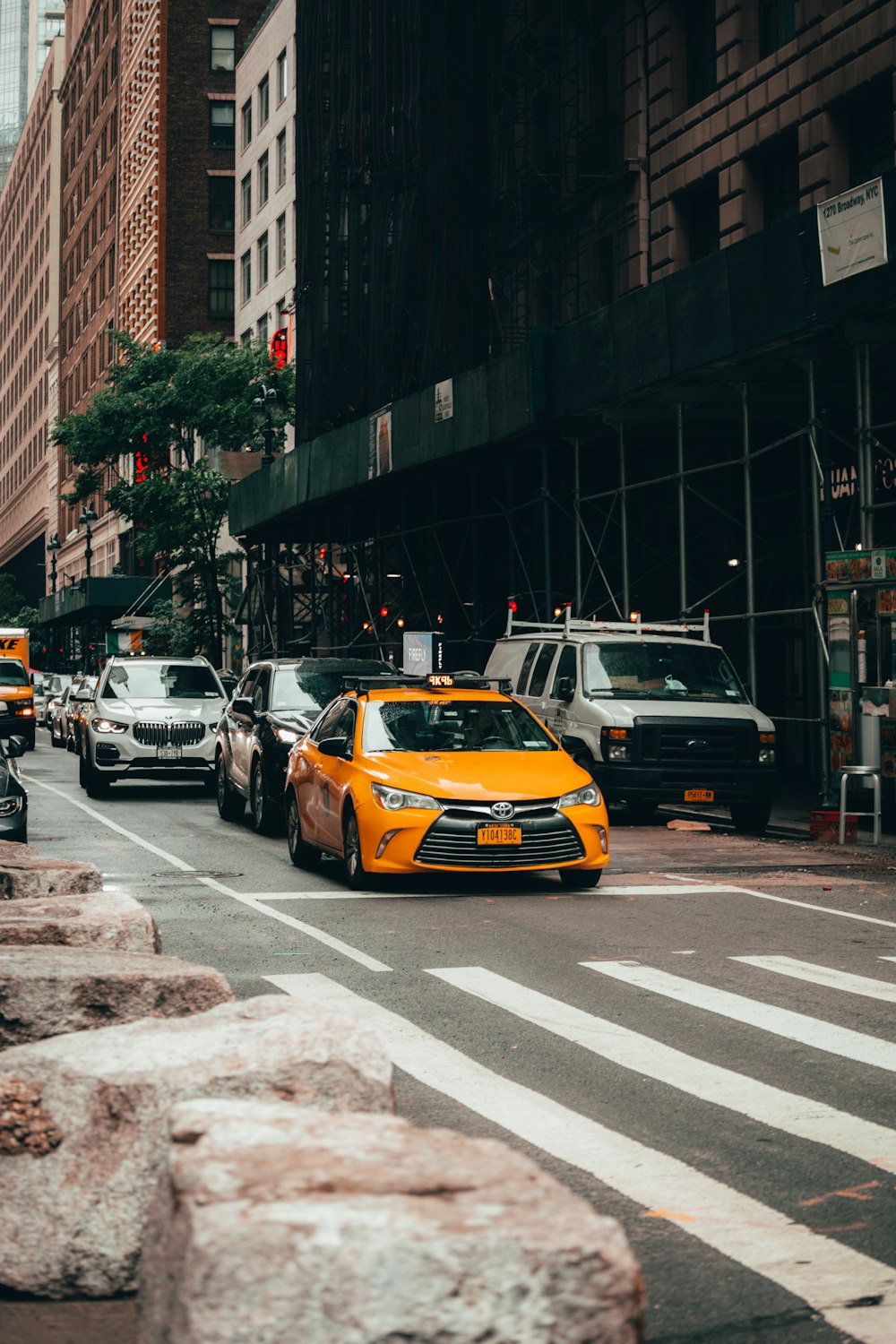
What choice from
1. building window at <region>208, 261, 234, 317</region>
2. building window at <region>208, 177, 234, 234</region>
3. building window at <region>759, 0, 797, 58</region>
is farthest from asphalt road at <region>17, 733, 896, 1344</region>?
building window at <region>208, 177, 234, 234</region>

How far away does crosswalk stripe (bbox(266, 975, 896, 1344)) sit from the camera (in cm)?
444

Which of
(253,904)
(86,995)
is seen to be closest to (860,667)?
(253,904)

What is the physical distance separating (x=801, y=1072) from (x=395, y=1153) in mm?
4259

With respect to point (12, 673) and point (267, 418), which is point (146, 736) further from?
point (12, 673)

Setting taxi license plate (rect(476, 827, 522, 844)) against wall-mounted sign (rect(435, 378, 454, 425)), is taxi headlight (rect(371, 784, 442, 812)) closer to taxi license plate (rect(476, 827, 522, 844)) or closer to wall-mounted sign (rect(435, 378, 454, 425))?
taxi license plate (rect(476, 827, 522, 844))

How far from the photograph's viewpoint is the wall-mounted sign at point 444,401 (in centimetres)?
3034

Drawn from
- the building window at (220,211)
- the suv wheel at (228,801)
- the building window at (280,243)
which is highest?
the building window at (220,211)

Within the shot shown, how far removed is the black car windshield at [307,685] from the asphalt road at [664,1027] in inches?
129

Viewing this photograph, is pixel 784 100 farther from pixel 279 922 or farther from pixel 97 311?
pixel 97 311

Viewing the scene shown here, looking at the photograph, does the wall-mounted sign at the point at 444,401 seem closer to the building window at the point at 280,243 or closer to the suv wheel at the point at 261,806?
the suv wheel at the point at 261,806

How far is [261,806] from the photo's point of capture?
18906mm

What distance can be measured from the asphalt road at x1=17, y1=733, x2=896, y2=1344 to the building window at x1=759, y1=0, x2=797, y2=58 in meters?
15.4

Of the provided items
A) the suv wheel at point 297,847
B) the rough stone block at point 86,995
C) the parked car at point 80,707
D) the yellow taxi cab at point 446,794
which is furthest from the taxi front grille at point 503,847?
the parked car at point 80,707

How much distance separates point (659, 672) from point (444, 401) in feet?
37.9
